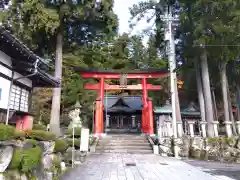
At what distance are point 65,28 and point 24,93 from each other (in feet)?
23.1

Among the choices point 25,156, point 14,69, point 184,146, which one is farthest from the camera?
point 184,146

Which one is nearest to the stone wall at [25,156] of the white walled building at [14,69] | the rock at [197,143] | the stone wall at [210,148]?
the white walled building at [14,69]

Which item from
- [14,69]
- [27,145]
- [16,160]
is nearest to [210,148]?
[27,145]

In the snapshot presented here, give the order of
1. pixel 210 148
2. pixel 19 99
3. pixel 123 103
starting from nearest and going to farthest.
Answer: pixel 19 99 → pixel 210 148 → pixel 123 103

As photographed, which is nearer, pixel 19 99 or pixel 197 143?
pixel 19 99

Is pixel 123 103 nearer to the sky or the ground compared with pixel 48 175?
nearer to the sky

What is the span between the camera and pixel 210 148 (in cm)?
1150

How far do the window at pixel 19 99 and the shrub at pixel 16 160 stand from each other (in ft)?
14.0

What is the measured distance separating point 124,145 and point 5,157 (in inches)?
434

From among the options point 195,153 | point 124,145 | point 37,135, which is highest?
point 37,135

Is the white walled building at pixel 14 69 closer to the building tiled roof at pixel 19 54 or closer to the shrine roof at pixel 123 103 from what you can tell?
the building tiled roof at pixel 19 54

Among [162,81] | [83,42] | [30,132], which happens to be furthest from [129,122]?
[30,132]

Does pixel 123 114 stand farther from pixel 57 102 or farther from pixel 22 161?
pixel 22 161

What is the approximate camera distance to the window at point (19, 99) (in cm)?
788
